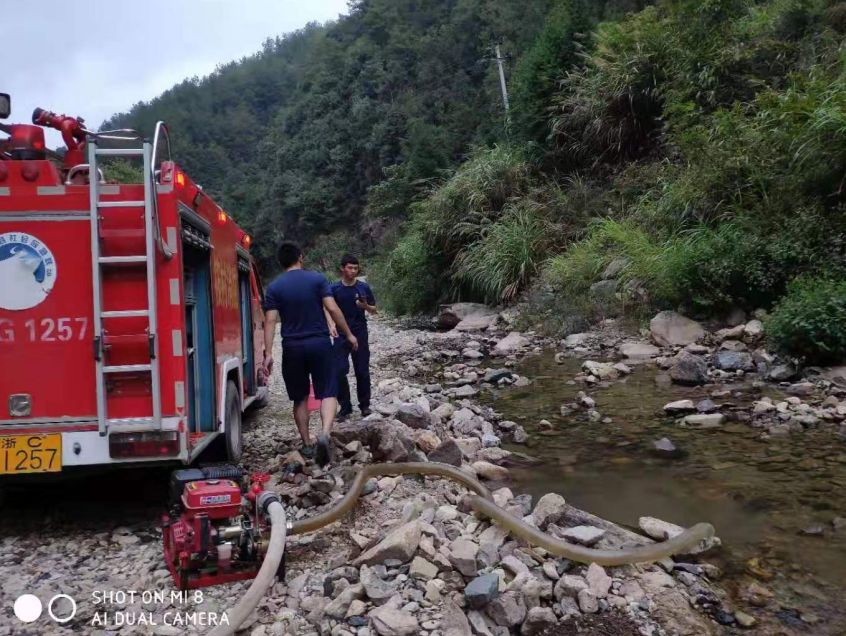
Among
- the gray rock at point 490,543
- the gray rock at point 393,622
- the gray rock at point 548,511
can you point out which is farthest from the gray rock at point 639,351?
the gray rock at point 393,622

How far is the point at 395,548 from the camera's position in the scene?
120 inches

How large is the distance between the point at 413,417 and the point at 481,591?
3179mm

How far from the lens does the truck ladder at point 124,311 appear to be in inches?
143

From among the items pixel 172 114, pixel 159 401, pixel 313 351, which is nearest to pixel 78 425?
pixel 159 401

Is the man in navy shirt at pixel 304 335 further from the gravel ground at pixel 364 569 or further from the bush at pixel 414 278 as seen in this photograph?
the bush at pixel 414 278

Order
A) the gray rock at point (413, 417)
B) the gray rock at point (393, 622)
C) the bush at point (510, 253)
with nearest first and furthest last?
the gray rock at point (393, 622)
the gray rock at point (413, 417)
the bush at point (510, 253)

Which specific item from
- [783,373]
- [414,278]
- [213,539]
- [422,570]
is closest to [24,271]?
[213,539]

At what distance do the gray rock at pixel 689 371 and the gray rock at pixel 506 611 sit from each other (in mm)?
5585

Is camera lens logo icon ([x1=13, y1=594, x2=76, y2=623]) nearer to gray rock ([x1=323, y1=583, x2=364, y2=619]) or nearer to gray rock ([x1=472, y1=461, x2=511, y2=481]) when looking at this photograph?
gray rock ([x1=323, y1=583, x2=364, y2=619])

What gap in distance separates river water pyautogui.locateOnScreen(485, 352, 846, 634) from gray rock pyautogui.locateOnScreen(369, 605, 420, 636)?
157cm

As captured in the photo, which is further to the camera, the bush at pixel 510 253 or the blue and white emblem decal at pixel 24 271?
the bush at pixel 510 253

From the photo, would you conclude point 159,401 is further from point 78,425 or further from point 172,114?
point 172,114

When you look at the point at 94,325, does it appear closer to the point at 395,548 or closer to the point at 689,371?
the point at 395,548

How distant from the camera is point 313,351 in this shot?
5004 mm
